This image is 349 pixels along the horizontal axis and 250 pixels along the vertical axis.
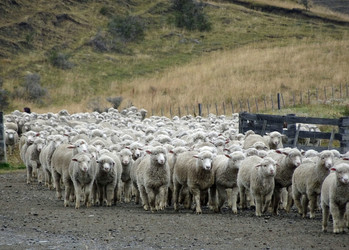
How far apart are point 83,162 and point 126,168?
81.9 inches

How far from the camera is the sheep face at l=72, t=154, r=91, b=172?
50.3ft

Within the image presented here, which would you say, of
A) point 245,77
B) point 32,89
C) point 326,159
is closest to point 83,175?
point 326,159


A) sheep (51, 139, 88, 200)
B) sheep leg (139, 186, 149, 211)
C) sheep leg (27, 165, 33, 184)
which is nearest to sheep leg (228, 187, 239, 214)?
sheep leg (139, 186, 149, 211)

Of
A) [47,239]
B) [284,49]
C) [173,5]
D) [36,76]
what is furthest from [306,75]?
[47,239]

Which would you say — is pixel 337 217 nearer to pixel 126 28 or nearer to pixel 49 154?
pixel 49 154

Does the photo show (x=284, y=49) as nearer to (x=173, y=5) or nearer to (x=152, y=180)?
(x=173, y=5)

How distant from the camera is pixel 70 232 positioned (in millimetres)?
12078

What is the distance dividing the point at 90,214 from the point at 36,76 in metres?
44.9

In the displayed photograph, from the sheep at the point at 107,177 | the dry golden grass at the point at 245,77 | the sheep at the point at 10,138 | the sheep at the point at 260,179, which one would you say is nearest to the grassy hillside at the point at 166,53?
the dry golden grass at the point at 245,77

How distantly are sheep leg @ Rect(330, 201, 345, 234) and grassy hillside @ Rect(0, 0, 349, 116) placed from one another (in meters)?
33.5

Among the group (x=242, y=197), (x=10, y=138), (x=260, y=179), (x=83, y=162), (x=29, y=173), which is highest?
(x=10, y=138)

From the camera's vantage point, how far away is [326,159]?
13516 mm

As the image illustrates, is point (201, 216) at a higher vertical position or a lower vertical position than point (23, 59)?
lower

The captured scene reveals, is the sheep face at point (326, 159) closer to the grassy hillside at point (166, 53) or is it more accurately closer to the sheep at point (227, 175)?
the sheep at point (227, 175)
